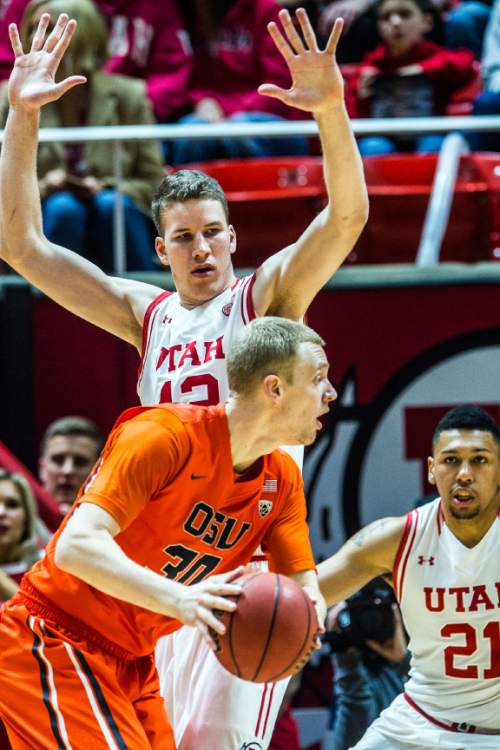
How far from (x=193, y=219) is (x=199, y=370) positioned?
1.61ft

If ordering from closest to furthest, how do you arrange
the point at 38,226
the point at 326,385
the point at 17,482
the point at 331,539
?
the point at 326,385 → the point at 38,226 → the point at 17,482 → the point at 331,539

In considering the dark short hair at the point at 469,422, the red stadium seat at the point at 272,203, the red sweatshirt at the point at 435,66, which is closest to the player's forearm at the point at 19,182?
the dark short hair at the point at 469,422

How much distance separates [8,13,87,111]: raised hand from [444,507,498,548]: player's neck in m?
2.25

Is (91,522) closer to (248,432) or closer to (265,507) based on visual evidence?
(248,432)

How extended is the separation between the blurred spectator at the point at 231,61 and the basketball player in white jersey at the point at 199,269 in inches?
130

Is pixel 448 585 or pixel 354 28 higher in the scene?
pixel 354 28

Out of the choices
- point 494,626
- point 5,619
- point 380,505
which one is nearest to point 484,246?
point 380,505

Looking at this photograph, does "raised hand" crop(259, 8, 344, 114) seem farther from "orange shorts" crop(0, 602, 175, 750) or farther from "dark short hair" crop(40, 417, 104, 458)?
"dark short hair" crop(40, 417, 104, 458)

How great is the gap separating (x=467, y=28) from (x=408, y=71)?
0.81 metres

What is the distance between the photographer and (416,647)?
547cm

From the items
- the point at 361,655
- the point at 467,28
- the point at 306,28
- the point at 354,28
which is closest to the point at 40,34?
the point at 306,28

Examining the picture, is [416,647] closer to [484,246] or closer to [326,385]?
[326,385]

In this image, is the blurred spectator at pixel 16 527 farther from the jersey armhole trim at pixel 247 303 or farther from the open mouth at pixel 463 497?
the jersey armhole trim at pixel 247 303

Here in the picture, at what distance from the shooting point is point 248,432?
3.99 m
